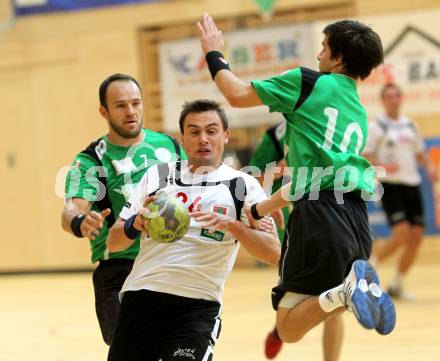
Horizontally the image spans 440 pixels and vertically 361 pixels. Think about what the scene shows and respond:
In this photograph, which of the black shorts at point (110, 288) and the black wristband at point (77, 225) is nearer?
the black wristband at point (77, 225)

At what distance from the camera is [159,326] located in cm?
416

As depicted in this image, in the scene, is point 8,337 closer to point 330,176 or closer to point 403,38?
point 330,176

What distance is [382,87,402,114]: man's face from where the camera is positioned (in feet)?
31.7

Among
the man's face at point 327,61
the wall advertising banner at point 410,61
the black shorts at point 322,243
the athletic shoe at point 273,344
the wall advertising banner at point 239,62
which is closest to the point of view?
the black shorts at point 322,243

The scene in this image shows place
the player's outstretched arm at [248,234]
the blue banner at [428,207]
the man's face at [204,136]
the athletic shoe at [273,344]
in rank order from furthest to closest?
the blue banner at [428,207] < the athletic shoe at [273,344] < the man's face at [204,136] < the player's outstretched arm at [248,234]

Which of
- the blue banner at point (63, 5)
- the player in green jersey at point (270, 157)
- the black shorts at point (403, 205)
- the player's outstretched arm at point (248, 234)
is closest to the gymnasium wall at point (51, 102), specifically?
the blue banner at point (63, 5)

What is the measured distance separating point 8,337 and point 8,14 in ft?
26.6

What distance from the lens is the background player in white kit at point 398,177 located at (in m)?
9.52

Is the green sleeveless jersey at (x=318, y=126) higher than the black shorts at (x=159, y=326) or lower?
higher

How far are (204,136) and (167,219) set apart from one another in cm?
57

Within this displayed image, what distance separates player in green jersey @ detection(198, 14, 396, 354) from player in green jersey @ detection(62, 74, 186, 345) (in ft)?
2.53

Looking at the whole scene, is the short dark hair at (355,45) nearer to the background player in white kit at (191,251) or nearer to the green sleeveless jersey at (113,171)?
the background player in white kit at (191,251)

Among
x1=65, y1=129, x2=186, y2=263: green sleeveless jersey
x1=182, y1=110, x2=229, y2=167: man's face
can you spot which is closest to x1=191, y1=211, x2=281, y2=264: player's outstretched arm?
x1=182, y1=110, x2=229, y2=167: man's face

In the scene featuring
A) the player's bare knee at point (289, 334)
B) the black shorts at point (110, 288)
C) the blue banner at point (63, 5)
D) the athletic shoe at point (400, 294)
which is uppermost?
the blue banner at point (63, 5)
